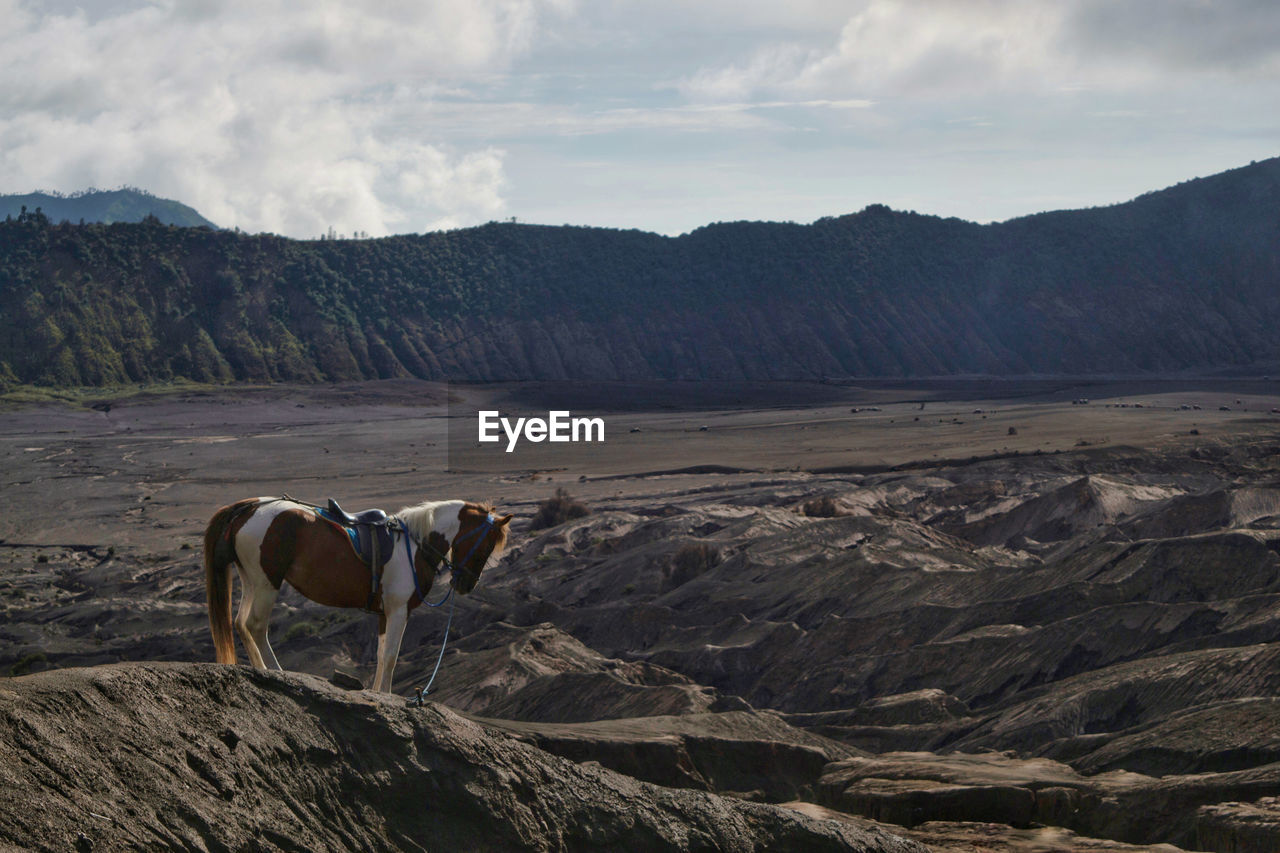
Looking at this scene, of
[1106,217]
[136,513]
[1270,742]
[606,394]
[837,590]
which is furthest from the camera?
[1106,217]

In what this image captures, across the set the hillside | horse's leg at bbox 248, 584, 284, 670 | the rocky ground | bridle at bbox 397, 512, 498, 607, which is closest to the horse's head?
bridle at bbox 397, 512, 498, 607

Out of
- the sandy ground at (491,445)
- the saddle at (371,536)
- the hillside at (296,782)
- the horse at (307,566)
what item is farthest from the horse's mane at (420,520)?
the sandy ground at (491,445)

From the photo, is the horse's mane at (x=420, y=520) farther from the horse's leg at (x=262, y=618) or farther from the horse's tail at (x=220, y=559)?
the horse's tail at (x=220, y=559)

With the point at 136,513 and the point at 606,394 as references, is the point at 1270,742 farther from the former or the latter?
the point at 606,394

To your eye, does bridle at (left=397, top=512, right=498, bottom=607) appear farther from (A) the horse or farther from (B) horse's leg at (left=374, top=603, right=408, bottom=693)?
(B) horse's leg at (left=374, top=603, right=408, bottom=693)

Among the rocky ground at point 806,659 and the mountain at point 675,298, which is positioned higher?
the mountain at point 675,298

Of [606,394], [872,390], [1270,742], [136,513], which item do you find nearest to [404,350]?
[606,394]
